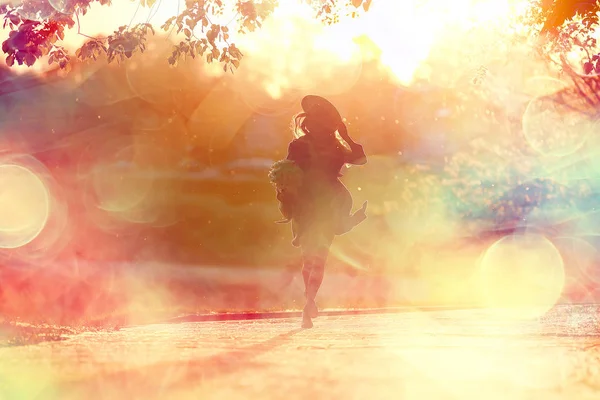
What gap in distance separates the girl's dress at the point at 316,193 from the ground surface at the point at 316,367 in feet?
6.20

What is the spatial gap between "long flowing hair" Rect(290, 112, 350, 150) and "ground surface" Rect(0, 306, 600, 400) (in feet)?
8.98

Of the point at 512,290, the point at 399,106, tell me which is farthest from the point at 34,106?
the point at 512,290

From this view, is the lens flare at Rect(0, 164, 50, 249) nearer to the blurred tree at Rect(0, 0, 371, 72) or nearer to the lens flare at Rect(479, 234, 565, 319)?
the lens flare at Rect(479, 234, 565, 319)

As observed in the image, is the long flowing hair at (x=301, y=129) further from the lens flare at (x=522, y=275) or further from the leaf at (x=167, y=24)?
the lens flare at (x=522, y=275)

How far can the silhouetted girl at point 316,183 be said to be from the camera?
1176 cm

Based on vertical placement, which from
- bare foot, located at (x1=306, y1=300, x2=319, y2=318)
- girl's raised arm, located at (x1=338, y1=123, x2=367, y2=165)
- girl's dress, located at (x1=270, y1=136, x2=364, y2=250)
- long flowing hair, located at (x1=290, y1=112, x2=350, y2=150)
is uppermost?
long flowing hair, located at (x1=290, y1=112, x2=350, y2=150)

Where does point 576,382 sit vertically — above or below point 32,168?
below

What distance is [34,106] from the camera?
44.2 m

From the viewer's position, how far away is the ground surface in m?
5.32

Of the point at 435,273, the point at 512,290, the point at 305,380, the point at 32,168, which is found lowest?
the point at 305,380

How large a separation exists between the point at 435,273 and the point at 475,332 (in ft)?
73.4

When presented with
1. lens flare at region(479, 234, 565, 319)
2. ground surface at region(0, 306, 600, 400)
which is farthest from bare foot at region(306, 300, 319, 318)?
lens flare at region(479, 234, 565, 319)

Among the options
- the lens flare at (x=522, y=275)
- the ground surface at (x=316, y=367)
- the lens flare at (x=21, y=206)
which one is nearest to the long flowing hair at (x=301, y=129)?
the ground surface at (x=316, y=367)

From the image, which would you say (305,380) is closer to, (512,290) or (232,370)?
(232,370)
